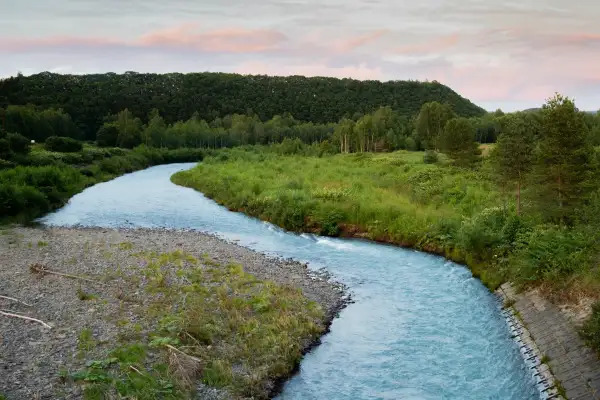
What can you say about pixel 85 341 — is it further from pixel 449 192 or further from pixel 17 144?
pixel 17 144

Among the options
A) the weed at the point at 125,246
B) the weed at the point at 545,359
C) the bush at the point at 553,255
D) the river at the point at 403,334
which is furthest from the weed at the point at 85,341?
the bush at the point at 553,255

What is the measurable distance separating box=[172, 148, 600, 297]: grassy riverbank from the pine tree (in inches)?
57.1

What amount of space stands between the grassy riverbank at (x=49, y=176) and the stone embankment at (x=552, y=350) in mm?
36292

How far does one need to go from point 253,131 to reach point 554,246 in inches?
5817

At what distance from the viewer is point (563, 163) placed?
25359 millimetres

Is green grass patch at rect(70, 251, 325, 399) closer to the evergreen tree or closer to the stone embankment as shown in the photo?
the stone embankment

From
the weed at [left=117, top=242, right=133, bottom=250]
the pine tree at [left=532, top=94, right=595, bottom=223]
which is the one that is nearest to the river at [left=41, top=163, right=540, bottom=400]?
the pine tree at [left=532, top=94, right=595, bottom=223]

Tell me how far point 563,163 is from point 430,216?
1063cm

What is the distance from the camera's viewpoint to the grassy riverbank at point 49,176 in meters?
42.2

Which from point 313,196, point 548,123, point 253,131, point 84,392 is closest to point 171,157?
point 253,131

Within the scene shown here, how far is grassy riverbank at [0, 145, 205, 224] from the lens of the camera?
42.2m

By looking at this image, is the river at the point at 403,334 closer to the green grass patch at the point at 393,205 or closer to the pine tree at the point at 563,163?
the green grass patch at the point at 393,205

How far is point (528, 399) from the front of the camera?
14.9m

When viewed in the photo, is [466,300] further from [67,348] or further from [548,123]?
[67,348]
